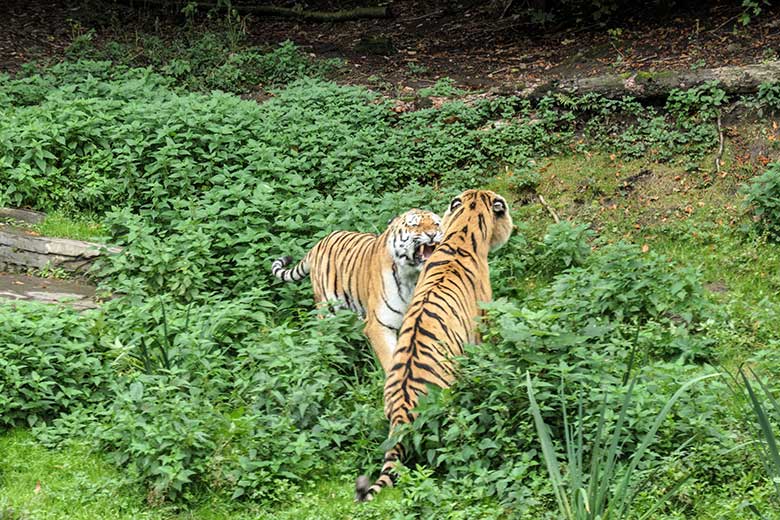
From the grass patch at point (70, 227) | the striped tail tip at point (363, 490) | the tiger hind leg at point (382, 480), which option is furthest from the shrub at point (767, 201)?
the grass patch at point (70, 227)

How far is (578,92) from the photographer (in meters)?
9.93

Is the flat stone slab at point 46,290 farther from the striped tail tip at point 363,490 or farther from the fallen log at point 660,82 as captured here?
the fallen log at point 660,82

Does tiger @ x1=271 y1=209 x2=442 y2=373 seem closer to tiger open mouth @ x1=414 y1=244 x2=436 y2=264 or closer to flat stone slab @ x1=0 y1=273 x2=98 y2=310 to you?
tiger open mouth @ x1=414 y1=244 x2=436 y2=264

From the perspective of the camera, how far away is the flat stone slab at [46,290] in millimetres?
7281

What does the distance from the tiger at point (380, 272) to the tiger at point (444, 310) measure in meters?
0.22

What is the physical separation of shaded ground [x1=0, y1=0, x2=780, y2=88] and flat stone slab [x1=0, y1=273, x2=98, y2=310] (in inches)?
198

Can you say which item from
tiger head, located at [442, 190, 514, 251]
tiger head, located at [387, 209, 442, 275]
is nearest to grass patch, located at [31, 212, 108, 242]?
tiger head, located at [387, 209, 442, 275]

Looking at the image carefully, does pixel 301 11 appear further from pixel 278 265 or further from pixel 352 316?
pixel 352 316

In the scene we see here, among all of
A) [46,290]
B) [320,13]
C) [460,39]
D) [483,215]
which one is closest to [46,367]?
[46,290]

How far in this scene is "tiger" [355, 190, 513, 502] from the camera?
5344mm

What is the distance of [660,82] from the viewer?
31.6 ft

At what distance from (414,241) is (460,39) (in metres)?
7.14

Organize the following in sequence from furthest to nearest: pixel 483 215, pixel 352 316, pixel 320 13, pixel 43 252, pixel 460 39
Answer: pixel 320 13, pixel 460 39, pixel 43 252, pixel 352 316, pixel 483 215

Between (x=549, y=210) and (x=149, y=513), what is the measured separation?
15.8 ft
